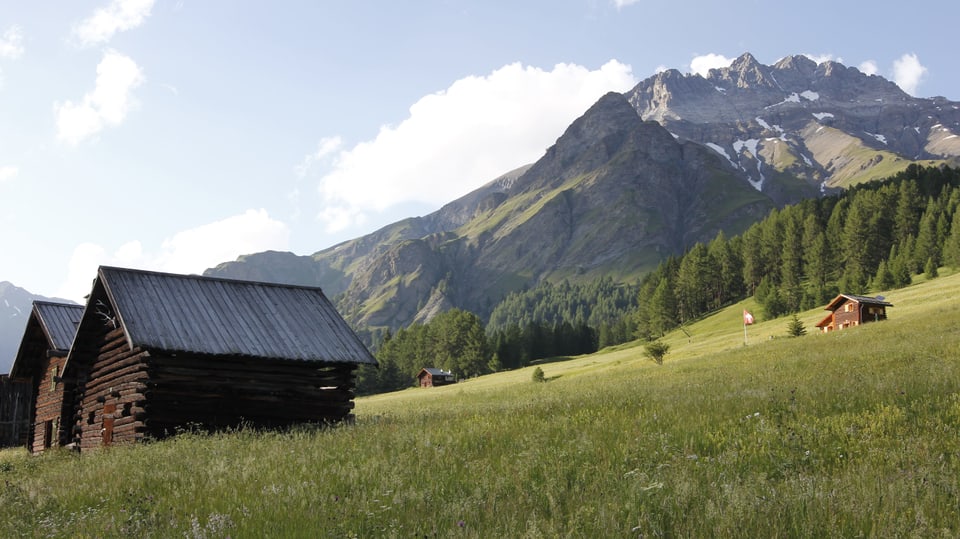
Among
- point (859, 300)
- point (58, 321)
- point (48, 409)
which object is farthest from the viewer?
point (859, 300)

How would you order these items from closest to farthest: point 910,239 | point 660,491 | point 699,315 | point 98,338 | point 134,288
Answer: point 660,491 → point 134,288 → point 98,338 → point 910,239 → point 699,315

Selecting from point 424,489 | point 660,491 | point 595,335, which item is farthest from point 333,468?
point 595,335

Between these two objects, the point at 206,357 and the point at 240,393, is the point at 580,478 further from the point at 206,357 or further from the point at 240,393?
the point at 206,357

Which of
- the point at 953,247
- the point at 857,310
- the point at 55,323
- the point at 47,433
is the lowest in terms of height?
the point at 47,433

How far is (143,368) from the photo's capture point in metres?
21.0

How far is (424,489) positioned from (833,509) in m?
4.45

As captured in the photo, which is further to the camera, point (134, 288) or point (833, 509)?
point (134, 288)

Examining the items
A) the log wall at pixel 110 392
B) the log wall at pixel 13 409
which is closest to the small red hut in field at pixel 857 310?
the log wall at pixel 110 392

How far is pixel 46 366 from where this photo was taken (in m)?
36.9

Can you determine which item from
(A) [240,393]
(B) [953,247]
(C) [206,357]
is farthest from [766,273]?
(C) [206,357]

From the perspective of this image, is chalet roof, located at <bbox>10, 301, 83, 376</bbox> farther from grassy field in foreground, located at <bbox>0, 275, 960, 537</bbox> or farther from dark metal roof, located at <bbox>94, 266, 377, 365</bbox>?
grassy field in foreground, located at <bbox>0, 275, 960, 537</bbox>

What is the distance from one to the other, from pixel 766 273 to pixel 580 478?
137 metres

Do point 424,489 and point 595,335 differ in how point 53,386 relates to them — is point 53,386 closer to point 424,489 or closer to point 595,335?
point 424,489

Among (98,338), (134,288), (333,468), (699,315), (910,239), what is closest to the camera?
(333,468)
